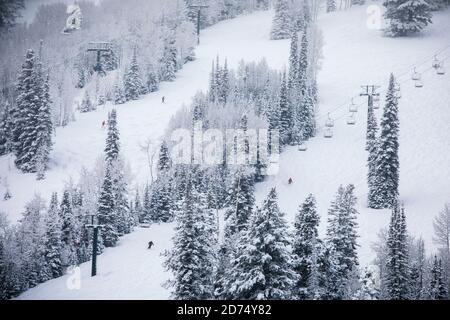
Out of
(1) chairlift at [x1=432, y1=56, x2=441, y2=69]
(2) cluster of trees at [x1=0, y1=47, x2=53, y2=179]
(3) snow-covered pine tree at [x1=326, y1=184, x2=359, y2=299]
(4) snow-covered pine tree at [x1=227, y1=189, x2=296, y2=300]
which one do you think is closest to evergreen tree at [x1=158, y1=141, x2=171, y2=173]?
(2) cluster of trees at [x1=0, y1=47, x2=53, y2=179]

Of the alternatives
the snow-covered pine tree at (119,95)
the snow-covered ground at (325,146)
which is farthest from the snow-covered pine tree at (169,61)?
the snow-covered pine tree at (119,95)

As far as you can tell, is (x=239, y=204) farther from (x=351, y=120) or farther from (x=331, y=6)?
(x=331, y=6)

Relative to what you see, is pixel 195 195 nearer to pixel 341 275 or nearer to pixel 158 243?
pixel 341 275

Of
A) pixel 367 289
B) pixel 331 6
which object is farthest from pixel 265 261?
pixel 331 6

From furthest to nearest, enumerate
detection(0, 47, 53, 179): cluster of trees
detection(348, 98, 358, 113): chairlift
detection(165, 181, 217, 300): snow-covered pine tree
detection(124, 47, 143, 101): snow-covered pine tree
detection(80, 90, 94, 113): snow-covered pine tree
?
detection(124, 47, 143, 101): snow-covered pine tree, detection(80, 90, 94, 113): snow-covered pine tree, detection(348, 98, 358, 113): chairlift, detection(0, 47, 53, 179): cluster of trees, detection(165, 181, 217, 300): snow-covered pine tree

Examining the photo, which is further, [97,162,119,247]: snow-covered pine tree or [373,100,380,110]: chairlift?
[373,100,380,110]: chairlift

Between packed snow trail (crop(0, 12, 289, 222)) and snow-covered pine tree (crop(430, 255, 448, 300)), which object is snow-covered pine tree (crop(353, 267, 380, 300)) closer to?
snow-covered pine tree (crop(430, 255, 448, 300))
